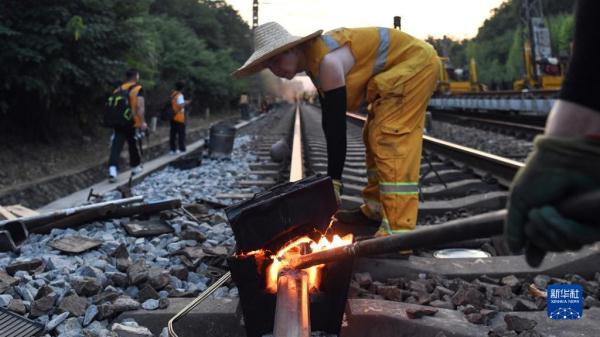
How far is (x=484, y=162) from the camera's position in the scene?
5.59m

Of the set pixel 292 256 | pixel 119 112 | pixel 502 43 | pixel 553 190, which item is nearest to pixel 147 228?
pixel 292 256

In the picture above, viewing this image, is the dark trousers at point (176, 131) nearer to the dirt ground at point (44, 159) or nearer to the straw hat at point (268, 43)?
the dirt ground at point (44, 159)

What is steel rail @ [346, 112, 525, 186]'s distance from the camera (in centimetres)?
496

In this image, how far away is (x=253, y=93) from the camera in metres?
51.9

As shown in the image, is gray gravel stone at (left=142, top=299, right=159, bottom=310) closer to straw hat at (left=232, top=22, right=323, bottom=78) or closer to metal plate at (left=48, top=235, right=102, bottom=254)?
metal plate at (left=48, top=235, right=102, bottom=254)

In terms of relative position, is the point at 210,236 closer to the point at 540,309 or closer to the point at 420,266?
the point at 420,266

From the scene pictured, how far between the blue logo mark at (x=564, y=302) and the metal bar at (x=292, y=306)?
105 centimetres

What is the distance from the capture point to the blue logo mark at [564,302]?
88.0 inches

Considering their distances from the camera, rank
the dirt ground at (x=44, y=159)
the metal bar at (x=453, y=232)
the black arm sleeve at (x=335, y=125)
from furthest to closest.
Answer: the dirt ground at (x=44, y=159) < the black arm sleeve at (x=335, y=125) < the metal bar at (x=453, y=232)

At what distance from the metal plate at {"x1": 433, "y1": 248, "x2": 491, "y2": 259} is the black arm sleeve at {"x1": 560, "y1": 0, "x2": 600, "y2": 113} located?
2.29 meters

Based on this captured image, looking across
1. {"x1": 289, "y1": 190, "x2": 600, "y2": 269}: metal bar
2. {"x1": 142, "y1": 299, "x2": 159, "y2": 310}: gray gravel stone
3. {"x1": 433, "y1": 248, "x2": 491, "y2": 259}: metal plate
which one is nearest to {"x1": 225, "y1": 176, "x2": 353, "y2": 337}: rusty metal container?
{"x1": 289, "y1": 190, "x2": 600, "y2": 269}: metal bar

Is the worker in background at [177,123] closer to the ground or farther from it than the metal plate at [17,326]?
farther from it

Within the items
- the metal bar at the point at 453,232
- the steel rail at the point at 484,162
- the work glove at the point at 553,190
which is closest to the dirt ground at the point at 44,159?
the steel rail at the point at 484,162

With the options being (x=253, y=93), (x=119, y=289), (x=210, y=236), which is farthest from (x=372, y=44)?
(x=253, y=93)
